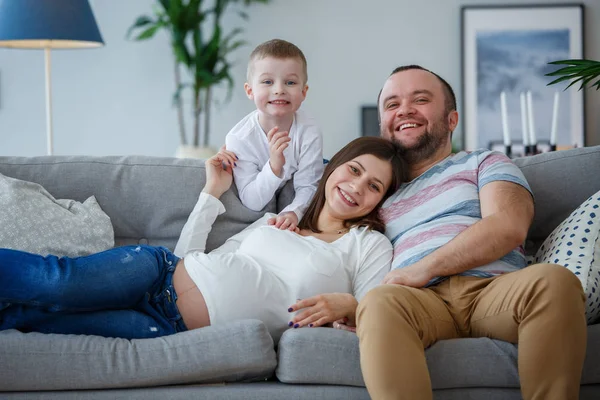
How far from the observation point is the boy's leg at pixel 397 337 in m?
1.50

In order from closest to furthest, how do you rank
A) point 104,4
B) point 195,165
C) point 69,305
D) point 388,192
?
point 69,305, point 388,192, point 195,165, point 104,4

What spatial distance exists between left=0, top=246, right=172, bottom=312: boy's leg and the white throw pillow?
0.93ft

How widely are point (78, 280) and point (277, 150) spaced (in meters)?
0.73

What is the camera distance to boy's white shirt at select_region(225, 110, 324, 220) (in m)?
2.31

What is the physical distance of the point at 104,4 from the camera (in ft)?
16.0

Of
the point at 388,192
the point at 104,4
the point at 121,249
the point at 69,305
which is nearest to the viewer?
the point at 69,305

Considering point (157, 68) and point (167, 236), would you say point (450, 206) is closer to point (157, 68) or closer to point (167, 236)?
point (167, 236)

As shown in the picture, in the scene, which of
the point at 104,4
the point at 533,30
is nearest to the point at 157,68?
the point at 104,4

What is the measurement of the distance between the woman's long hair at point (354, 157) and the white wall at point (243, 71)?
2781mm

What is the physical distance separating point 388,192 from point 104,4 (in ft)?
11.0

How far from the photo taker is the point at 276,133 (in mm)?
2260

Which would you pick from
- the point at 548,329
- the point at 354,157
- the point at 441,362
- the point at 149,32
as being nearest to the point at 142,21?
the point at 149,32

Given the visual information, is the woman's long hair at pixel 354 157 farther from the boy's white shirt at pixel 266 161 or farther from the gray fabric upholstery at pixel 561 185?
the gray fabric upholstery at pixel 561 185

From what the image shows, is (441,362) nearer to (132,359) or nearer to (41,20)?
(132,359)
